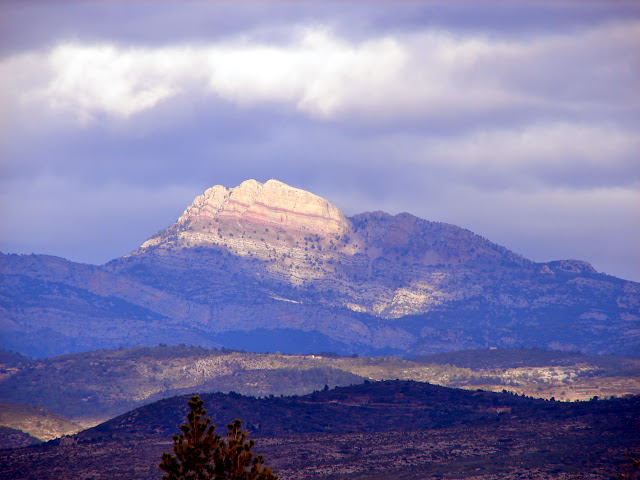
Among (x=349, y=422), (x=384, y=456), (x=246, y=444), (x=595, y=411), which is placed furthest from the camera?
(x=349, y=422)

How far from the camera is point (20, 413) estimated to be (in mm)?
191500

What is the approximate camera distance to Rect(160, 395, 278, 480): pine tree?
2100 inches

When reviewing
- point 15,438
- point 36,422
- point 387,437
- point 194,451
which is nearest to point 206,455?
point 194,451

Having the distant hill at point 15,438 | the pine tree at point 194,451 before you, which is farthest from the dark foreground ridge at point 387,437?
the pine tree at point 194,451

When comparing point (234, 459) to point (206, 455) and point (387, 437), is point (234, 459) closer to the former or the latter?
point (206, 455)

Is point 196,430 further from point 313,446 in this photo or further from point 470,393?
point 470,393

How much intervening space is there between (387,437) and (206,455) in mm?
93273

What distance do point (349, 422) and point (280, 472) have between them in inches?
1834

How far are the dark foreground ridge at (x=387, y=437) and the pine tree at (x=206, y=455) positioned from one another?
65994mm

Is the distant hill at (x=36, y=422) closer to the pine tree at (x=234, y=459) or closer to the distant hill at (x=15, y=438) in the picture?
the distant hill at (x=15, y=438)

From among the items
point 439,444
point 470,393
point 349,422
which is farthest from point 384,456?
point 470,393

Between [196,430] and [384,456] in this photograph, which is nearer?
[196,430]

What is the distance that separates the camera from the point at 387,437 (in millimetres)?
144750

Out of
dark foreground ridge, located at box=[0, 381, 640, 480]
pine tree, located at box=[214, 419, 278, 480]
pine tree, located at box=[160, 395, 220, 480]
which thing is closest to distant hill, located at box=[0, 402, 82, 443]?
dark foreground ridge, located at box=[0, 381, 640, 480]
